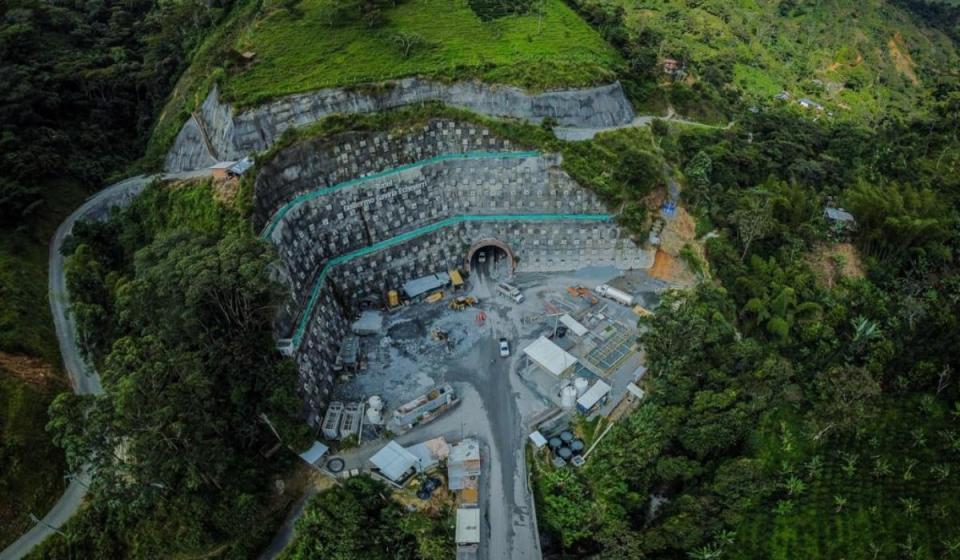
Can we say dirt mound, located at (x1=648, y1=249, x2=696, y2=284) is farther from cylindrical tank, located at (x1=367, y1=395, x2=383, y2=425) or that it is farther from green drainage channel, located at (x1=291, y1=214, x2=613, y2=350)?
cylindrical tank, located at (x1=367, y1=395, x2=383, y2=425)

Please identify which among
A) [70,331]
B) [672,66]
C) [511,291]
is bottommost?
→ [511,291]

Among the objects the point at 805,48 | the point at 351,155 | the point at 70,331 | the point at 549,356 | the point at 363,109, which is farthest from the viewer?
the point at 805,48

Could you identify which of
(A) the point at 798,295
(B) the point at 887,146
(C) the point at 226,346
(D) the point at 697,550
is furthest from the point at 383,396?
(B) the point at 887,146

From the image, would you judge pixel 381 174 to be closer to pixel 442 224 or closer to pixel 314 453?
pixel 442 224

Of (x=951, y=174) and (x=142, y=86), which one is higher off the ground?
(x=142, y=86)

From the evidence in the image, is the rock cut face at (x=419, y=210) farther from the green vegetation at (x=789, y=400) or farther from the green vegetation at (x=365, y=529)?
the green vegetation at (x=365, y=529)

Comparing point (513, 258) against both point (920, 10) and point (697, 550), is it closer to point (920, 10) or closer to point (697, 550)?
point (697, 550)

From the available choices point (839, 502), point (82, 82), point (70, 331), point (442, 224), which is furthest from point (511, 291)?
point (82, 82)
